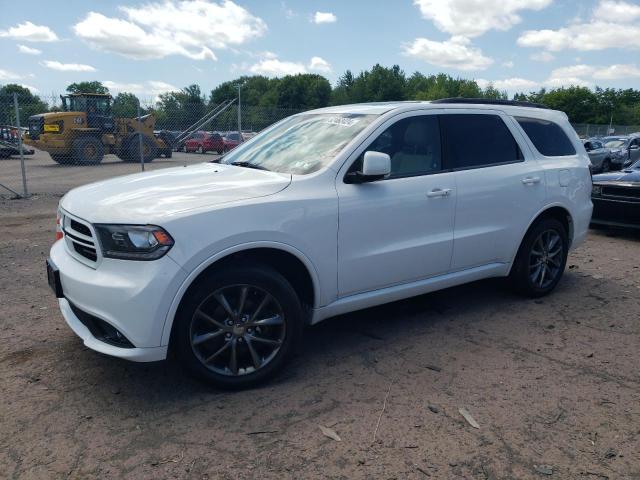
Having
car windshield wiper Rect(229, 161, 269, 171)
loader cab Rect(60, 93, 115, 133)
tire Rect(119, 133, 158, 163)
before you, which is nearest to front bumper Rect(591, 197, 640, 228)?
car windshield wiper Rect(229, 161, 269, 171)

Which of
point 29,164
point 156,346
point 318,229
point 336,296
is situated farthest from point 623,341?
point 29,164

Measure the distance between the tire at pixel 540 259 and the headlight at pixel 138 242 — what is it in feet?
10.9

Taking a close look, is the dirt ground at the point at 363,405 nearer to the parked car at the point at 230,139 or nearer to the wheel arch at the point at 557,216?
the wheel arch at the point at 557,216

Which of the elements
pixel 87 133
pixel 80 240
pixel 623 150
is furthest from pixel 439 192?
pixel 623 150

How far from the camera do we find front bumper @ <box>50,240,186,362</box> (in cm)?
286

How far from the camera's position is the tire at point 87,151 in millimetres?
18734

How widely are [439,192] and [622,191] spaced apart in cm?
520

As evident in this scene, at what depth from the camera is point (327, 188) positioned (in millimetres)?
3502

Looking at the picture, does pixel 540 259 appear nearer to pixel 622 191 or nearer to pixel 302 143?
pixel 302 143

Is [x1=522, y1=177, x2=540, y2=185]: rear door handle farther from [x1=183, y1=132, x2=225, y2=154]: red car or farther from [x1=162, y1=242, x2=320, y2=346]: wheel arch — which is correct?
[x1=183, y1=132, x2=225, y2=154]: red car

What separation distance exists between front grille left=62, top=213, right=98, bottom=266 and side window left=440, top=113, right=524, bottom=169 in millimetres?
2695

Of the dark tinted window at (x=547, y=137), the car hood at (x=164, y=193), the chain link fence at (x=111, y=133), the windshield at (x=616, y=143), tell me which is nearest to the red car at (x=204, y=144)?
the chain link fence at (x=111, y=133)

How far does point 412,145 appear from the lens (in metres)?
4.08

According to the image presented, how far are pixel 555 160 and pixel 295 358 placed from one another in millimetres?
3146
